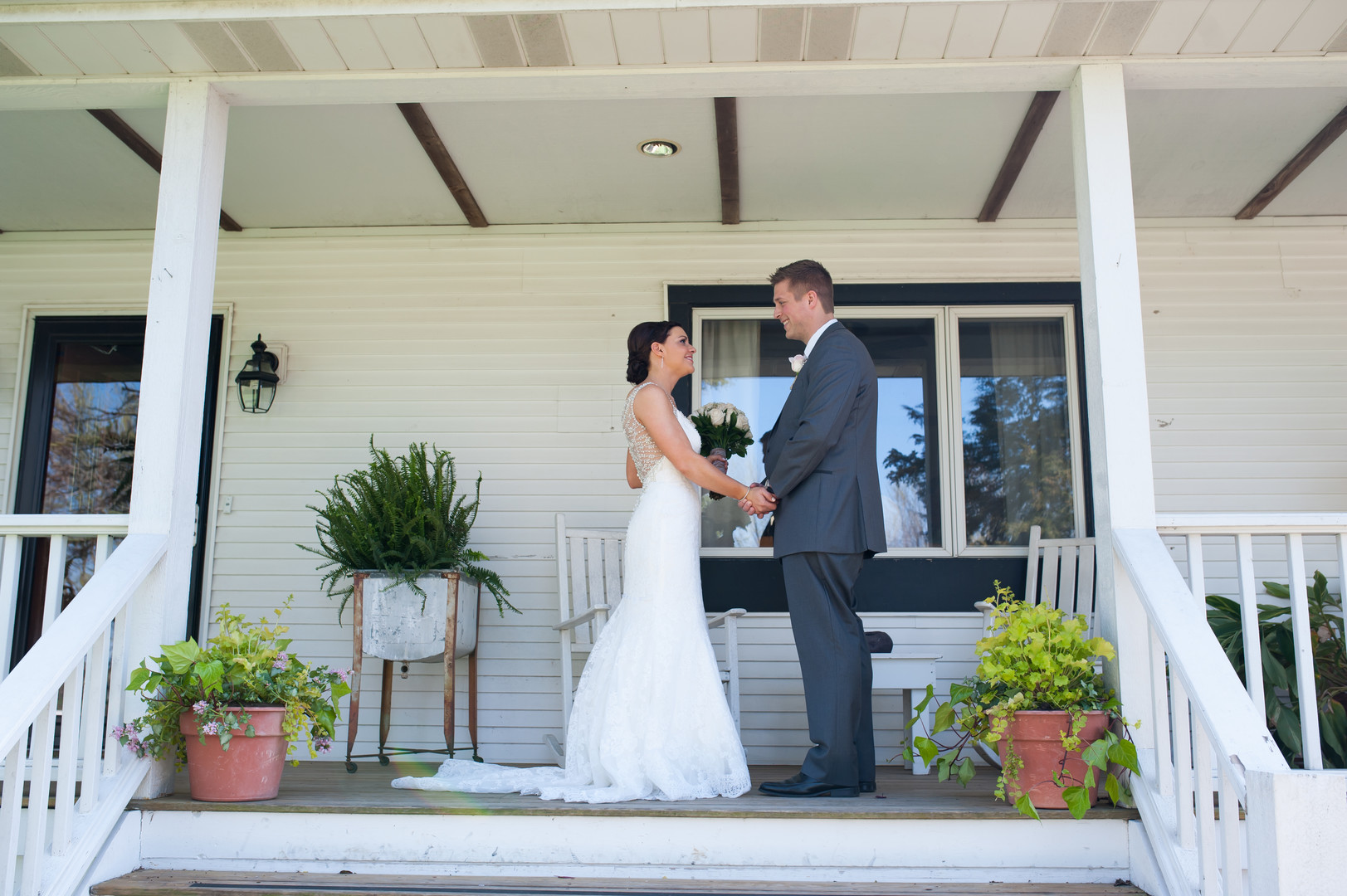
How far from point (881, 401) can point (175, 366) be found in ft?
10.1

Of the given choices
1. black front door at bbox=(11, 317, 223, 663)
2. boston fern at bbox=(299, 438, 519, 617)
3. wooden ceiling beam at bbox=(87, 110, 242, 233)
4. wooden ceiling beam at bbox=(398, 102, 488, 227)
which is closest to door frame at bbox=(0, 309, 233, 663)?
black front door at bbox=(11, 317, 223, 663)

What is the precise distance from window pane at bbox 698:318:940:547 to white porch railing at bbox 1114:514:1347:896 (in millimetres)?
1871

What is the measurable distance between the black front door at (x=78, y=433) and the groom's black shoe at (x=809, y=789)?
3.20 metres

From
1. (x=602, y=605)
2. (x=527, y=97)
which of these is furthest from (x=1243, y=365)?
(x=527, y=97)

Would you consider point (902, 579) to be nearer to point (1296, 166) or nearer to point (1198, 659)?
point (1198, 659)

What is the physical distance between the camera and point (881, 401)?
5.05 m

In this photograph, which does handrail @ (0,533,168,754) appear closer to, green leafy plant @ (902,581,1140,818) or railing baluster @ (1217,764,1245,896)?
green leafy plant @ (902,581,1140,818)

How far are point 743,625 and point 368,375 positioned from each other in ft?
6.98

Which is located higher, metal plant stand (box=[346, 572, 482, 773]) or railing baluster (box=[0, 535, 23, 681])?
railing baluster (box=[0, 535, 23, 681])

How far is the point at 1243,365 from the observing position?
4898 mm

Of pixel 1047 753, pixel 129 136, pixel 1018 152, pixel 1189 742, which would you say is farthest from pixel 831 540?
pixel 129 136

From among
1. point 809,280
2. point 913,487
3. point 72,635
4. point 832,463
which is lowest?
point 72,635

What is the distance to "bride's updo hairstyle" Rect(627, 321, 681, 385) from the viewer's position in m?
3.87

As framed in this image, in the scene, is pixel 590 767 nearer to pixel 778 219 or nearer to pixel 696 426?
pixel 696 426
